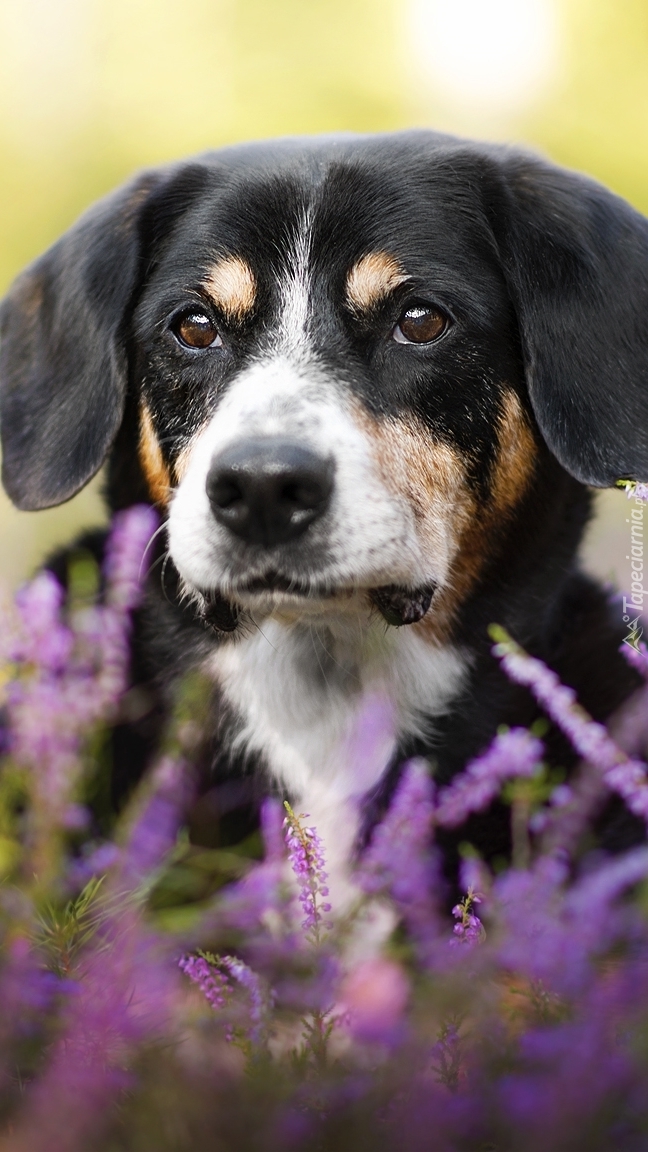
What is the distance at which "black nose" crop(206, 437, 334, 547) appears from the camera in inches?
84.1

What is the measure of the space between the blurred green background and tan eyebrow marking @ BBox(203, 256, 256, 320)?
7039 mm

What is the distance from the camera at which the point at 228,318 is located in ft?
8.59

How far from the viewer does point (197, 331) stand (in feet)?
8.72

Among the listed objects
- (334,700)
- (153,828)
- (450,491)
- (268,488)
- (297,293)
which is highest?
(297,293)

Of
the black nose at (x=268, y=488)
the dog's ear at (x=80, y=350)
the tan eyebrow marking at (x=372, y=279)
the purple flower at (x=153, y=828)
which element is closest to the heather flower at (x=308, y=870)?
the purple flower at (x=153, y=828)

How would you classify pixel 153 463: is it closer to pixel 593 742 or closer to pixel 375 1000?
pixel 593 742

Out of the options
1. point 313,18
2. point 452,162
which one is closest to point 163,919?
point 452,162

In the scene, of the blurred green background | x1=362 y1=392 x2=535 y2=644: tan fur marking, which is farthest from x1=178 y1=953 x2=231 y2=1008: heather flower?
the blurred green background

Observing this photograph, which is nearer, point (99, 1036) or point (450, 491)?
point (99, 1036)

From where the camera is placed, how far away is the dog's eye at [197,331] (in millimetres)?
2645

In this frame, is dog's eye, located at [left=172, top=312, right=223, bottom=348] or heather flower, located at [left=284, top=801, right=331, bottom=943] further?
dog's eye, located at [left=172, top=312, right=223, bottom=348]

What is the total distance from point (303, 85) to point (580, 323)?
9008mm

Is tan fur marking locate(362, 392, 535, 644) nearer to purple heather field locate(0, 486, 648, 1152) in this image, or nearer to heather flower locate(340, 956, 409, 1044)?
purple heather field locate(0, 486, 648, 1152)

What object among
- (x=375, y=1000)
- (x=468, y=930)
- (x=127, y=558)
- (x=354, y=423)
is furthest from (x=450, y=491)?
(x=375, y=1000)
